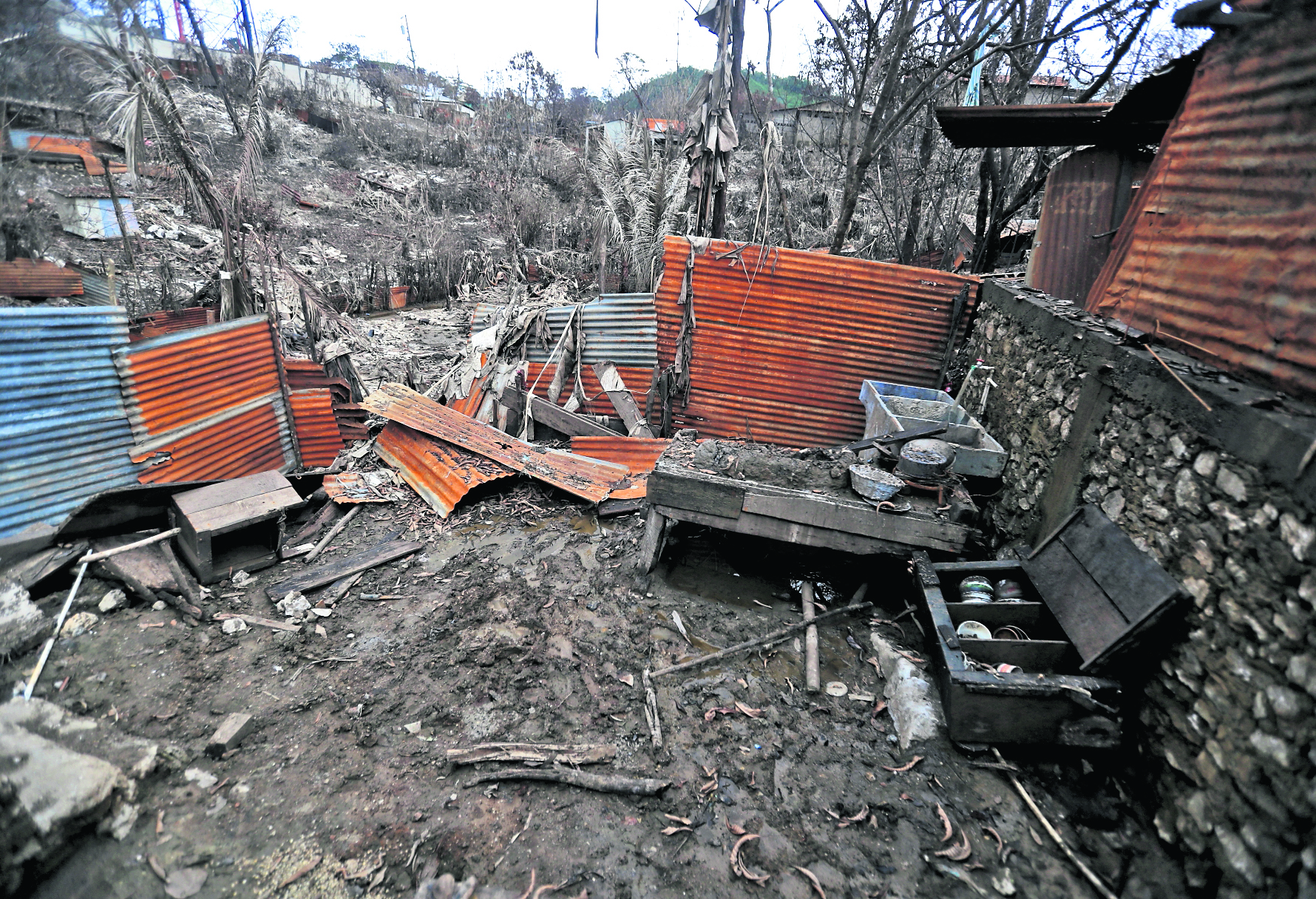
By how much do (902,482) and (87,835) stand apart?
5.08 m

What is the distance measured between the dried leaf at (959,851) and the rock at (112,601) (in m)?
5.49

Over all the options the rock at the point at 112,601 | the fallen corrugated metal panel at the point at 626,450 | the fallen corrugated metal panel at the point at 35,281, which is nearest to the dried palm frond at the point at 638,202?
the fallen corrugated metal panel at the point at 626,450

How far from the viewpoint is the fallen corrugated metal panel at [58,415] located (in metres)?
4.47

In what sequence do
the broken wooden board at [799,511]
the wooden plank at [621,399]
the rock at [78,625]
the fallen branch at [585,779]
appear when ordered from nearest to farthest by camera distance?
the fallen branch at [585,779] → the rock at [78,625] → the broken wooden board at [799,511] → the wooden plank at [621,399]

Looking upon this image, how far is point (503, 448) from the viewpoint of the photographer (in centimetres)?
681

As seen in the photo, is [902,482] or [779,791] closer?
[779,791]

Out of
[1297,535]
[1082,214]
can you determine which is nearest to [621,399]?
[1082,214]

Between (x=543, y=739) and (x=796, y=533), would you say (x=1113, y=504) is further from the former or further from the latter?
(x=543, y=739)

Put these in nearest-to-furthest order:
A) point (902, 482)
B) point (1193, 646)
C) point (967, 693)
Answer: point (1193, 646)
point (967, 693)
point (902, 482)

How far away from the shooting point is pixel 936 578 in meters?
3.98

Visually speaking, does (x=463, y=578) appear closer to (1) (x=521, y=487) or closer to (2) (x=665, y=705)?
(1) (x=521, y=487)

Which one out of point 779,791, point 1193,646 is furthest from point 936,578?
point 779,791

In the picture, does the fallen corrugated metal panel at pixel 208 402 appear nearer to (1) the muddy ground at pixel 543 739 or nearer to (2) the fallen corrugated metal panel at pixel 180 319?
(1) the muddy ground at pixel 543 739

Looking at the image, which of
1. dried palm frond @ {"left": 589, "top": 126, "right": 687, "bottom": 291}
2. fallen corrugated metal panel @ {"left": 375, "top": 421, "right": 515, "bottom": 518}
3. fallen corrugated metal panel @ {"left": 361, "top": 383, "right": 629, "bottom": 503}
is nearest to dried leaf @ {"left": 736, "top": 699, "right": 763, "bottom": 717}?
fallen corrugated metal panel @ {"left": 361, "top": 383, "right": 629, "bottom": 503}
